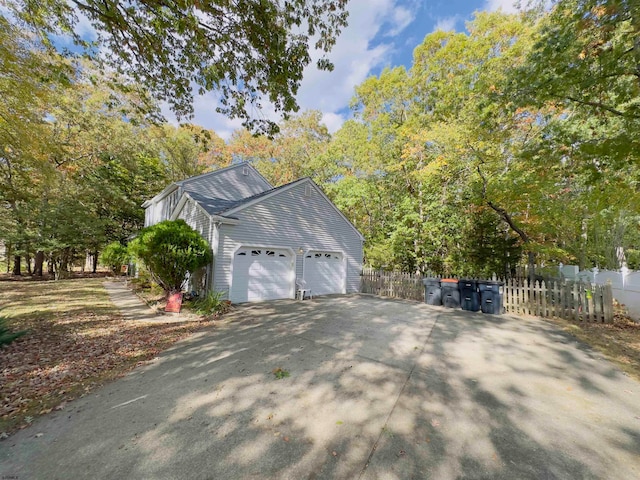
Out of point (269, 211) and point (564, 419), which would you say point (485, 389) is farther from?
point (269, 211)

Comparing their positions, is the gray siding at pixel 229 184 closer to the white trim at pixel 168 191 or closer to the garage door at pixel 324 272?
the white trim at pixel 168 191

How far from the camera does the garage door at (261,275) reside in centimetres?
918

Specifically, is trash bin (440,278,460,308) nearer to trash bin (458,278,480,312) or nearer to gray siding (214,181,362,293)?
trash bin (458,278,480,312)

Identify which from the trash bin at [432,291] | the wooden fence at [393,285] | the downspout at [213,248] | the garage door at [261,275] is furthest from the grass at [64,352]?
the wooden fence at [393,285]

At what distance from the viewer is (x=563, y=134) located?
7.48m

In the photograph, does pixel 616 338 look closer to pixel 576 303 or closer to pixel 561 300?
pixel 576 303

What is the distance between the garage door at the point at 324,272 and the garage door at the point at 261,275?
0.99 metres

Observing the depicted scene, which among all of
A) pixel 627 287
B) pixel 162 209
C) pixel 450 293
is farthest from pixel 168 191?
pixel 627 287

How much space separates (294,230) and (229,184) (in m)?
8.05

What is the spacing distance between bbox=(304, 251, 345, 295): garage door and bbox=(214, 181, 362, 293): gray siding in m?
0.34

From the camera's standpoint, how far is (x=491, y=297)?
8367 millimetres

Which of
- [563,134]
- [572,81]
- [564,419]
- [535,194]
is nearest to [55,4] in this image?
[564,419]

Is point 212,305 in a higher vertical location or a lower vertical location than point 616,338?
higher

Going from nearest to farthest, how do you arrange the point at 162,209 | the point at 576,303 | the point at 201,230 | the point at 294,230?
the point at 576,303
the point at 201,230
the point at 294,230
the point at 162,209
